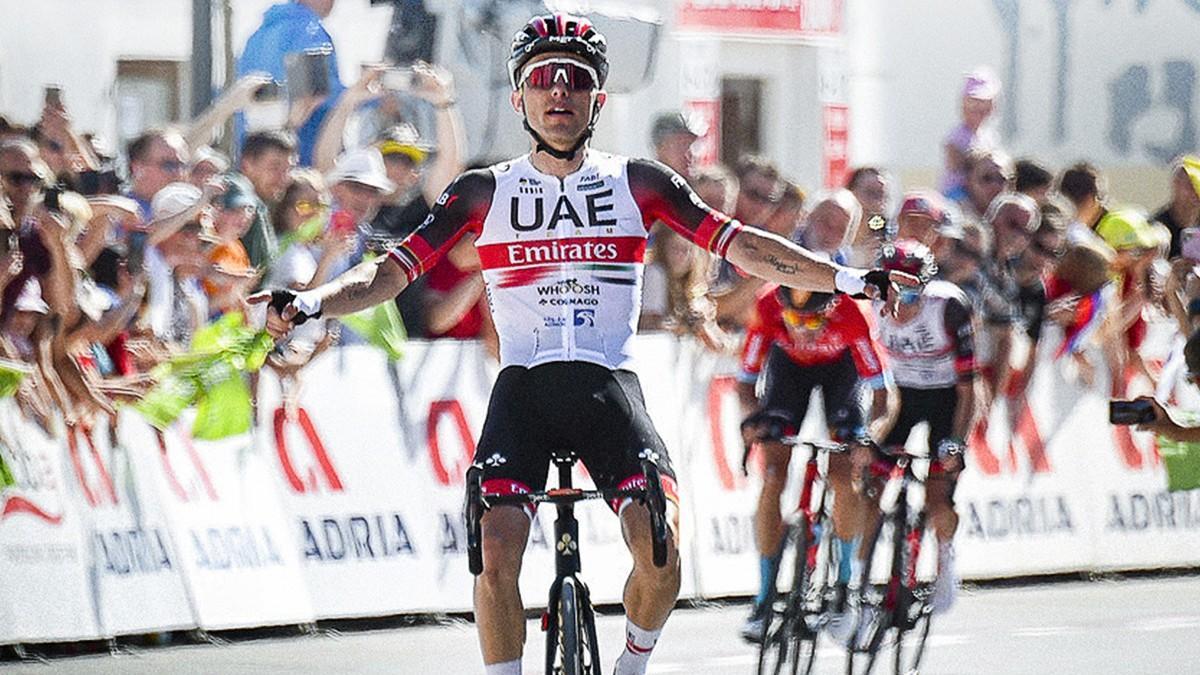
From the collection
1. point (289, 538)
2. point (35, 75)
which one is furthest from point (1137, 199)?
point (289, 538)

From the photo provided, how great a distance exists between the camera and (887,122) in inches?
886

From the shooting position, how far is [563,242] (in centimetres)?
857

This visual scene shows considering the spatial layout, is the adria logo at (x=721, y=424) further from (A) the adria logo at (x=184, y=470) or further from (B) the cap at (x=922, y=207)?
(A) the adria logo at (x=184, y=470)

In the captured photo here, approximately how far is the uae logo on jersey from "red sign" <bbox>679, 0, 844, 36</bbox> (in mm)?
12709

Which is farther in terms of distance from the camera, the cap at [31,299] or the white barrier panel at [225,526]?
the white barrier panel at [225,526]

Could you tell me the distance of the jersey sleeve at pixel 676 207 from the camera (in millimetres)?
8664

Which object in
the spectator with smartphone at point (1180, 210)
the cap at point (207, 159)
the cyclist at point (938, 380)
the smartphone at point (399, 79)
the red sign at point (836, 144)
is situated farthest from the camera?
the red sign at point (836, 144)

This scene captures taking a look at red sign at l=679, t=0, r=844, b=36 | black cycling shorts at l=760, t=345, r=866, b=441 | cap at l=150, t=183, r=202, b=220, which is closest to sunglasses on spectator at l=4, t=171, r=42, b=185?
cap at l=150, t=183, r=202, b=220

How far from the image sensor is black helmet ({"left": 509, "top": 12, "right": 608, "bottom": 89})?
8500mm

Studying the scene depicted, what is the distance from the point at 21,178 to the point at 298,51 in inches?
89.2

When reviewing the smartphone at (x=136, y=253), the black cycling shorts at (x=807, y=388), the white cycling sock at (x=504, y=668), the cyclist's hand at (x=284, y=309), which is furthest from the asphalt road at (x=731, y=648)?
the cyclist's hand at (x=284, y=309)

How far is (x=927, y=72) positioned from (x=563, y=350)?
1460 centimetres

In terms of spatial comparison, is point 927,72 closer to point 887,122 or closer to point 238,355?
point 887,122

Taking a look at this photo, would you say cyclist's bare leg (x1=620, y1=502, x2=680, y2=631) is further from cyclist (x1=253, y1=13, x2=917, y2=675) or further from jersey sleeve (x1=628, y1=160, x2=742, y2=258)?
jersey sleeve (x1=628, y1=160, x2=742, y2=258)
